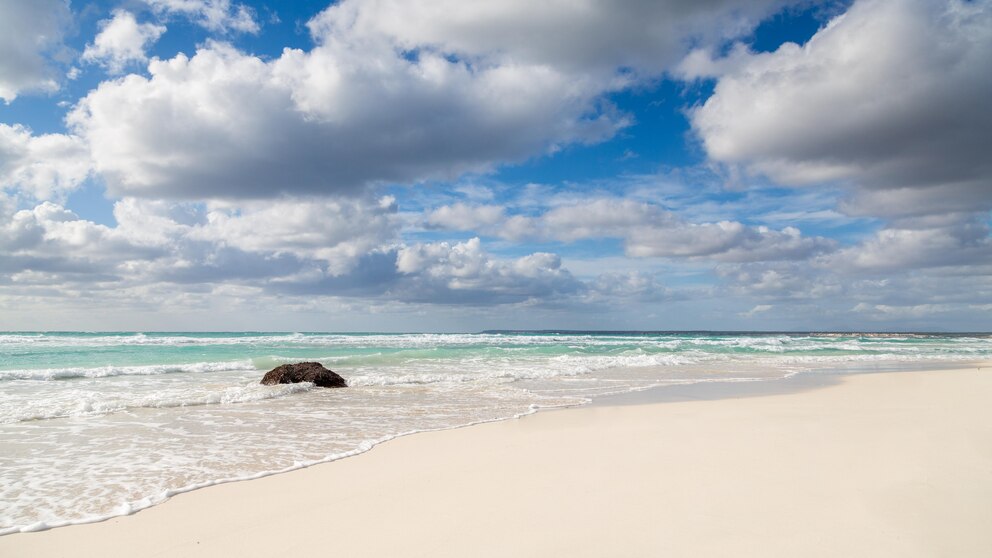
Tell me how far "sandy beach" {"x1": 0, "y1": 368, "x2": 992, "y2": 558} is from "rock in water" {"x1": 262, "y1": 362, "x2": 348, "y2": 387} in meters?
7.78

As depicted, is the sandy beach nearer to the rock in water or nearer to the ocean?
the ocean

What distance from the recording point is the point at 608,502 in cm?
394

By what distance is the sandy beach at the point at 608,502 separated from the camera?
324 cm

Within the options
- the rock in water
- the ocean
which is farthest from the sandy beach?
the rock in water

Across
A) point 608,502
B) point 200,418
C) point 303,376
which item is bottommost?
point 200,418

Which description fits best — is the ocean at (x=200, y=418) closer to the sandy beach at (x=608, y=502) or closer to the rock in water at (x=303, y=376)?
the rock in water at (x=303, y=376)

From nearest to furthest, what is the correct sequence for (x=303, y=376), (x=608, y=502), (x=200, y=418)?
1. (x=608, y=502)
2. (x=200, y=418)
3. (x=303, y=376)

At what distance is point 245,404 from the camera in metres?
10.6

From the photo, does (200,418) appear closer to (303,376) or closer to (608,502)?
(303,376)

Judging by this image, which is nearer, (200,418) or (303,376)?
(200,418)

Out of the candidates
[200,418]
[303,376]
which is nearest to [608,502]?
[200,418]

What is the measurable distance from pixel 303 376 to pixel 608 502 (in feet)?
37.4

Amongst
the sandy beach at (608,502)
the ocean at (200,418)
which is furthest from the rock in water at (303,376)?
the sandy beach at (608,502)

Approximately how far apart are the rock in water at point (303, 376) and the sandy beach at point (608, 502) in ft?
25.5
